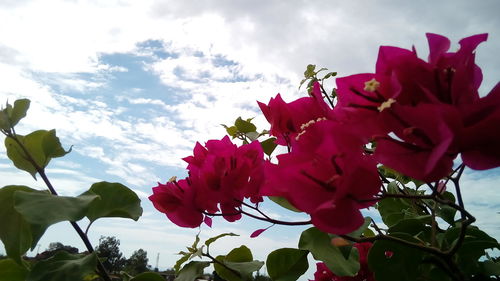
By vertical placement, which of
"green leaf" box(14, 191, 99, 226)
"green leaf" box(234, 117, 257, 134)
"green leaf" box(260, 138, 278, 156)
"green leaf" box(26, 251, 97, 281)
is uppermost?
"green leaf" box(234, 117, 257, 134)

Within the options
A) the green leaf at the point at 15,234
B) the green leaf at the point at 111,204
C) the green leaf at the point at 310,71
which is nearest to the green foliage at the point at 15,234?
the green leaf at the point at 15,234

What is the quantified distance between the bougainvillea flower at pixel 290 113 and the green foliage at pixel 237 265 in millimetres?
239

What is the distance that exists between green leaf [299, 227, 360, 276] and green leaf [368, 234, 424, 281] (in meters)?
0.04

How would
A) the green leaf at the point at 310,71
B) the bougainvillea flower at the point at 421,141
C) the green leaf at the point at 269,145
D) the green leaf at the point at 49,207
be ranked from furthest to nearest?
the green leaf at the point at 310,71 < the green leaf at the point at 269,145 < the green leaf at the point at 49,207 < the bougainvillea flower at the point at 421,141

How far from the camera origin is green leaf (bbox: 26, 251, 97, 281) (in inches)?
19.6

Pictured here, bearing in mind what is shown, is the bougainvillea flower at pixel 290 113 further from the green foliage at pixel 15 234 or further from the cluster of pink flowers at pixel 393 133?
the green foliage at pixel 15 234

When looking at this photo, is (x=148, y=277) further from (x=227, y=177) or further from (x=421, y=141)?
(x=421, y=141)

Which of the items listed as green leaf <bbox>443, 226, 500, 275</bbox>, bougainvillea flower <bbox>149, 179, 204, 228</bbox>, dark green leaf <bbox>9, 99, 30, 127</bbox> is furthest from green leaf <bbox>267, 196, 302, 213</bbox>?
dark green leaf <bbox>9, 99, 30, 127</bbox>

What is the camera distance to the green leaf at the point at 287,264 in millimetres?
605

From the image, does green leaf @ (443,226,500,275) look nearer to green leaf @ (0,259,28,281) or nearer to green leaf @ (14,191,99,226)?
green leaf @ (14,191,99,226)

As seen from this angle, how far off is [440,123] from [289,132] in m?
0.32

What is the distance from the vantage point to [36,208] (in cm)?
46

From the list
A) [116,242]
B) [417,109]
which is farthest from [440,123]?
[116,242]

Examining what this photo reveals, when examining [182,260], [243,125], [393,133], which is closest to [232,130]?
[243,125]
